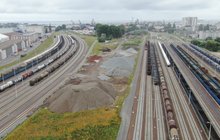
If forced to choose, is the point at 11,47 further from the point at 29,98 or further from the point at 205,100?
the point at 205,100

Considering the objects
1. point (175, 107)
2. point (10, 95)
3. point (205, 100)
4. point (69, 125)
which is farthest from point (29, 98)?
point (205, 100)

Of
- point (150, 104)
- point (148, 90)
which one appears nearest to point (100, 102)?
point (150, 104)

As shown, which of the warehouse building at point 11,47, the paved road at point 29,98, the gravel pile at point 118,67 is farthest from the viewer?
the warehouse building at point 11,47

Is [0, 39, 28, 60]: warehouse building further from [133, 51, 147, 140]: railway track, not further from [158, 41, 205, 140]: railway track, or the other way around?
[158, 41, 205, 140]: railway track

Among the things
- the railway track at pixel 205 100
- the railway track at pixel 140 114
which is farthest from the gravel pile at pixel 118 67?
the railway track at pixel 205 100

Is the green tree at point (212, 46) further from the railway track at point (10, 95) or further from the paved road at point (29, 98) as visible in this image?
the railway track at point (10, 95)

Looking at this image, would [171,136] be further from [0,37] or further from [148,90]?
[0,37]
